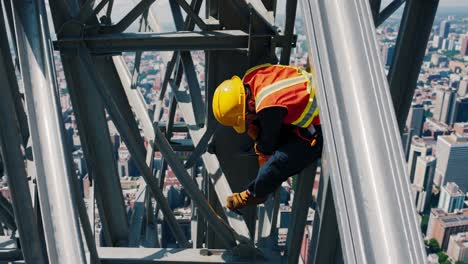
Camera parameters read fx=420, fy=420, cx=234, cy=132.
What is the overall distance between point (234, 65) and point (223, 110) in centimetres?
129

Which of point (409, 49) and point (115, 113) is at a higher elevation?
point (409, 49)

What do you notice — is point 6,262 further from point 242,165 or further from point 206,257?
point 242,165

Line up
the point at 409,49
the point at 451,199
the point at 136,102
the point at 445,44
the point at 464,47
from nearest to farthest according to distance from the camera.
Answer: the point at 409,49, the point at 136,102, the point at 451,199, the point at 464,47, the point at 445,44

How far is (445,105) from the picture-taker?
62.3 metres

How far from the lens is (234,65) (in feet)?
16.1

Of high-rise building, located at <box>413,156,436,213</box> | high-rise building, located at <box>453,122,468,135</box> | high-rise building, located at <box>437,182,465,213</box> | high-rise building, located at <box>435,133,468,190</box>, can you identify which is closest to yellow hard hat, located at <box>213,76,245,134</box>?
high-rise building, located at <box>413,156,436,213</box>

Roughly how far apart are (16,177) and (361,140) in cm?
302

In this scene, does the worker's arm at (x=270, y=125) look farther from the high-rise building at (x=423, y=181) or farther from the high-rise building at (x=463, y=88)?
the high-rise building at (x=463, y=88)

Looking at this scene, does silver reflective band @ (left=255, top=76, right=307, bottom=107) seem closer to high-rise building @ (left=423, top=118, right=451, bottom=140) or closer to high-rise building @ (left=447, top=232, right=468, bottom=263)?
high-rise building @ (left=447, top=232, right=468, bottom=263)

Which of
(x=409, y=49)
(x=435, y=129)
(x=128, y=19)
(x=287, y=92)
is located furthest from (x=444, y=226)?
(x=128, y=19)

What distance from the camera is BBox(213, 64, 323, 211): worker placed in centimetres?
351

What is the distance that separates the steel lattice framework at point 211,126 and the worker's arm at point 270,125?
524 mm

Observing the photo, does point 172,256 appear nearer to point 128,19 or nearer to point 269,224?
point 269,224

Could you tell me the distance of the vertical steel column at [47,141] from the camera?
2.57 metres
